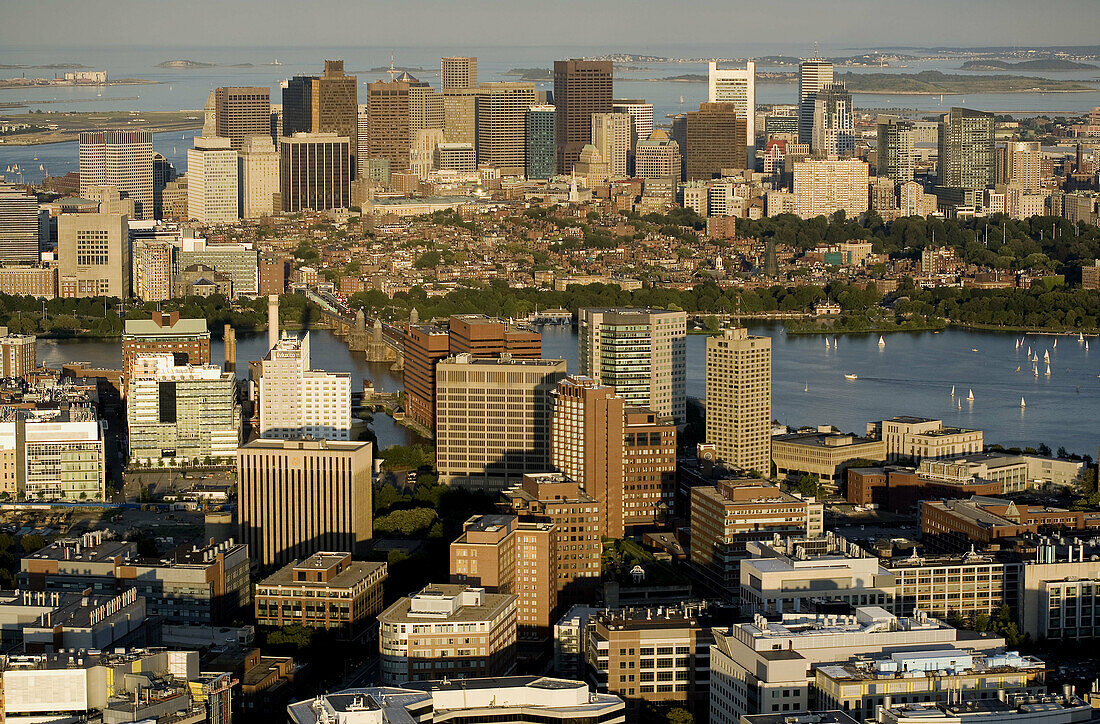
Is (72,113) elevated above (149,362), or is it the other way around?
(72,113)

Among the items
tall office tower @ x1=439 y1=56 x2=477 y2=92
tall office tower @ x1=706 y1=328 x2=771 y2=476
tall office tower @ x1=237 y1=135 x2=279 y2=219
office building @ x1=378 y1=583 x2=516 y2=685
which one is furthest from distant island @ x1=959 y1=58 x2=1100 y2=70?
office building @ x1=378 y1=583 x2=516 y2=685

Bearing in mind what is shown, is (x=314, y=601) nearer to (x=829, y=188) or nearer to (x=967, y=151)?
(x=829, y=188)

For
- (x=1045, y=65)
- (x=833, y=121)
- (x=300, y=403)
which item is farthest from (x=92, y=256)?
(x=1045, y=65)

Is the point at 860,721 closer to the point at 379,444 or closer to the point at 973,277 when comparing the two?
the point at 379,444

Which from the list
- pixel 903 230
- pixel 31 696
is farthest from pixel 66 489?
pixel 903 230

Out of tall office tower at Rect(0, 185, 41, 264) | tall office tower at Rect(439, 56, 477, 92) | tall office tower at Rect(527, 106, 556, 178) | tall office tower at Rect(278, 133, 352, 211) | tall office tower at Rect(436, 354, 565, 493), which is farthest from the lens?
tall office tower at Rect(439, 56, 477, 92)

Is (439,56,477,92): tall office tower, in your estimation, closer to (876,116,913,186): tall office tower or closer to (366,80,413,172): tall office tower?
(366,80,413,172): tall office tower

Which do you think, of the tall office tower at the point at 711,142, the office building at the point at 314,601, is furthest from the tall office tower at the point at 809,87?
the office building at the point at 314,601
